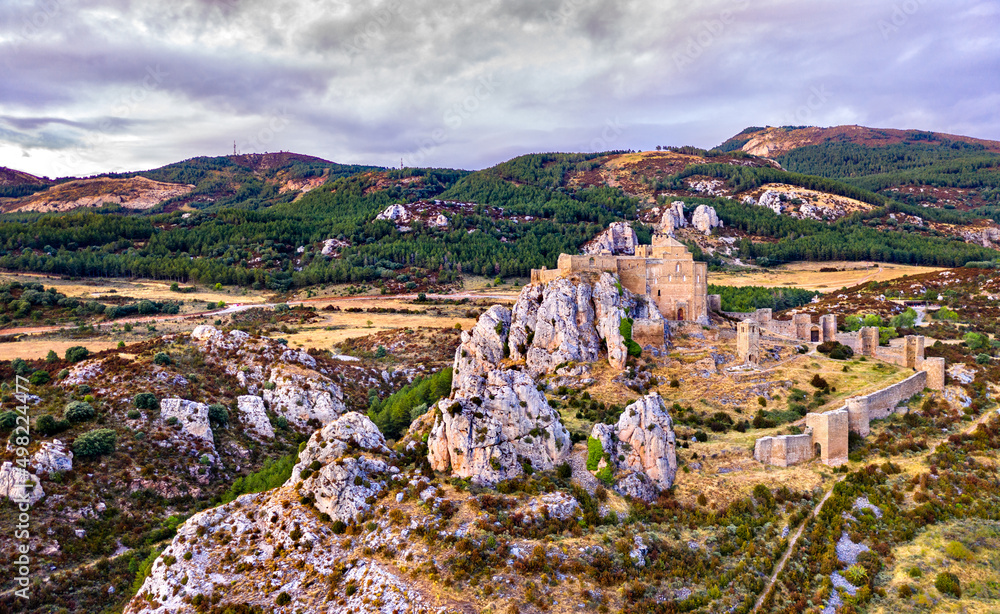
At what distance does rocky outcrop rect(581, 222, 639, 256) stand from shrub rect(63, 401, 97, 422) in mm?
119214

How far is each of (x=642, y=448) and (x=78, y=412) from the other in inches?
1743

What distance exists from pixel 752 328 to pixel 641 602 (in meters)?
31.4

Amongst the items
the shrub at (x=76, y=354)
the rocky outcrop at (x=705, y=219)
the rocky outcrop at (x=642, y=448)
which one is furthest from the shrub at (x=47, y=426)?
the rocky outcrop at (x=705, y=219)

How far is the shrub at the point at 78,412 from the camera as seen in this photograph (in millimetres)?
43625

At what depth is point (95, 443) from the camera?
41.3 meters

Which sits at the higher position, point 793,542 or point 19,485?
point 19,485

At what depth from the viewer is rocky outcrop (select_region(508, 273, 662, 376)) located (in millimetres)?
51031

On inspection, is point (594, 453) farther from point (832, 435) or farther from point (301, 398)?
point (301, 398)

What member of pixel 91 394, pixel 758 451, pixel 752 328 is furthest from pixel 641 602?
pixel 91 394

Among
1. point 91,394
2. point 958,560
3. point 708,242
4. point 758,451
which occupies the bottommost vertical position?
point 958,560

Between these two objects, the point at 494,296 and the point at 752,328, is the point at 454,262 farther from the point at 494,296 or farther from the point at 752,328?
the point at 752,328

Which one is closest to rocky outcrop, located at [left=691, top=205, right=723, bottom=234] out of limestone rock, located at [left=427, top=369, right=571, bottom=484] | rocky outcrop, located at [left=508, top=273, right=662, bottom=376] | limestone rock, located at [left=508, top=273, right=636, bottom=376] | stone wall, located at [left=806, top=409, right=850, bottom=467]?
rocky outcrop, located at [left=508, top=273, right=662, bottom=376]

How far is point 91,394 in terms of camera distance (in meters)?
47.8

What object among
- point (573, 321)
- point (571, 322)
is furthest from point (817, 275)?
point (571, 322)
